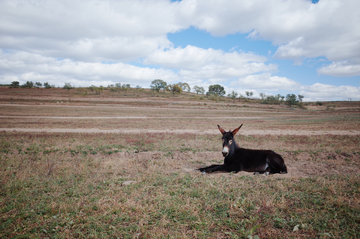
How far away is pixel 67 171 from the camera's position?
8562mm

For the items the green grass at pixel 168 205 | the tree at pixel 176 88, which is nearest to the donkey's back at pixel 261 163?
the green grass at pixel 168 205

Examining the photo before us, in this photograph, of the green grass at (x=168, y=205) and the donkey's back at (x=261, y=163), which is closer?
A: the green grass at (x=168, y=205)

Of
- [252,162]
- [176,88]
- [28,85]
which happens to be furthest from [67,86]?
[252,162]

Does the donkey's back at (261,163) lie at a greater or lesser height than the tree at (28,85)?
lesser

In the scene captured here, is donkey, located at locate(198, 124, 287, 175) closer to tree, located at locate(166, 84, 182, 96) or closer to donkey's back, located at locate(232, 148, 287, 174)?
donkey's back, located at locate(232, 148, 287, 174)

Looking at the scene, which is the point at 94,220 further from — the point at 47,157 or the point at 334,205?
the point at 47,157

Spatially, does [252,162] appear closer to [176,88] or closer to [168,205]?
[168,205]

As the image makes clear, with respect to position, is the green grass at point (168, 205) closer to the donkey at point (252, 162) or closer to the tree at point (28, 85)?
the donkey at point (252, 162)

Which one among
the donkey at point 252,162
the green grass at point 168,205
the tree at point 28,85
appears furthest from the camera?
the tree at point 28,85

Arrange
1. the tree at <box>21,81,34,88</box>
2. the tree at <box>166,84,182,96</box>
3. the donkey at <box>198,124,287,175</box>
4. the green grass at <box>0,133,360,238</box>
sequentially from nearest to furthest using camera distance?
1. the green grass at <box>0,133,360,238</box>
2. the donkey at <box>198,124,287,175</box>
3. the tree at <box>21,81,34,88</box>
4. the tree at <box>166,84,182,96</box>

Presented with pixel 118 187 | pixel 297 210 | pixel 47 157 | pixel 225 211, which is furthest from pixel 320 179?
pixel 47 157

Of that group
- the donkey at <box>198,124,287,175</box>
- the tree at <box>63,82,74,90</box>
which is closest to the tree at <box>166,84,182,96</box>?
the tree at <box>63,82,74,90</box>

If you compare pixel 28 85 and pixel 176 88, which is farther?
pixel 176 88

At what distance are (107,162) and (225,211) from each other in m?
7.18
